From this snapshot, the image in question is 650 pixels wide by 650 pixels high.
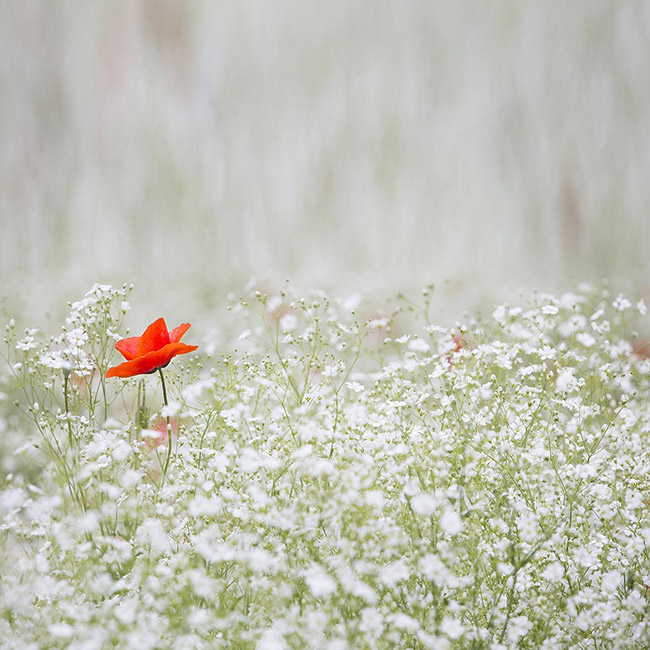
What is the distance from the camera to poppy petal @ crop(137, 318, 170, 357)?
0.92m

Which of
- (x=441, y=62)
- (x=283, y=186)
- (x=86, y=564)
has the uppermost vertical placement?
(x=441, y=62)

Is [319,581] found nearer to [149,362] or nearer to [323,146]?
[149,362]

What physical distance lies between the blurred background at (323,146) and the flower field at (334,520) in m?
1.19

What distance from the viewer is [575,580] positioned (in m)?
0.88

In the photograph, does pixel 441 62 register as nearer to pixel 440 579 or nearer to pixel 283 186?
pixel 283 186

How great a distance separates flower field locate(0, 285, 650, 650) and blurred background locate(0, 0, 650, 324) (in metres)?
1.19

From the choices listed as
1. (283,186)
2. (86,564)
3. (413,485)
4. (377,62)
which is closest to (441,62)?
(377,62)

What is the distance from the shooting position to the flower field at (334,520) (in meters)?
0.70

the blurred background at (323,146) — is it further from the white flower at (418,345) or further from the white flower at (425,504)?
the white flower at (425,504)

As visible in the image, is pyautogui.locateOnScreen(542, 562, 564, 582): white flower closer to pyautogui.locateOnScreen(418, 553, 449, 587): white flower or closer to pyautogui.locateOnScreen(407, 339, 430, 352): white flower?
pyautogui.locateOnScreen(418, 553, 449, 587): white flower

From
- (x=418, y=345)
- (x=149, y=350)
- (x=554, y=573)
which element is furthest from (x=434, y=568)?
(x=149, y=350)

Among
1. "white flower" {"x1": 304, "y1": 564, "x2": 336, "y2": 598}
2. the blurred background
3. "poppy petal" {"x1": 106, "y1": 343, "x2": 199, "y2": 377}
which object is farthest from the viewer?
the blurred background

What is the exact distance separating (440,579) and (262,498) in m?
0.18

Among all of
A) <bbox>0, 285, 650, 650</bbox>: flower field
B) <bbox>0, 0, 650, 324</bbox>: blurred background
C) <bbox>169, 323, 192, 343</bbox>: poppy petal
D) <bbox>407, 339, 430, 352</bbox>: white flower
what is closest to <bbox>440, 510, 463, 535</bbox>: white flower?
<bbox>0, 285, 650, 650</bbox>: flower field
